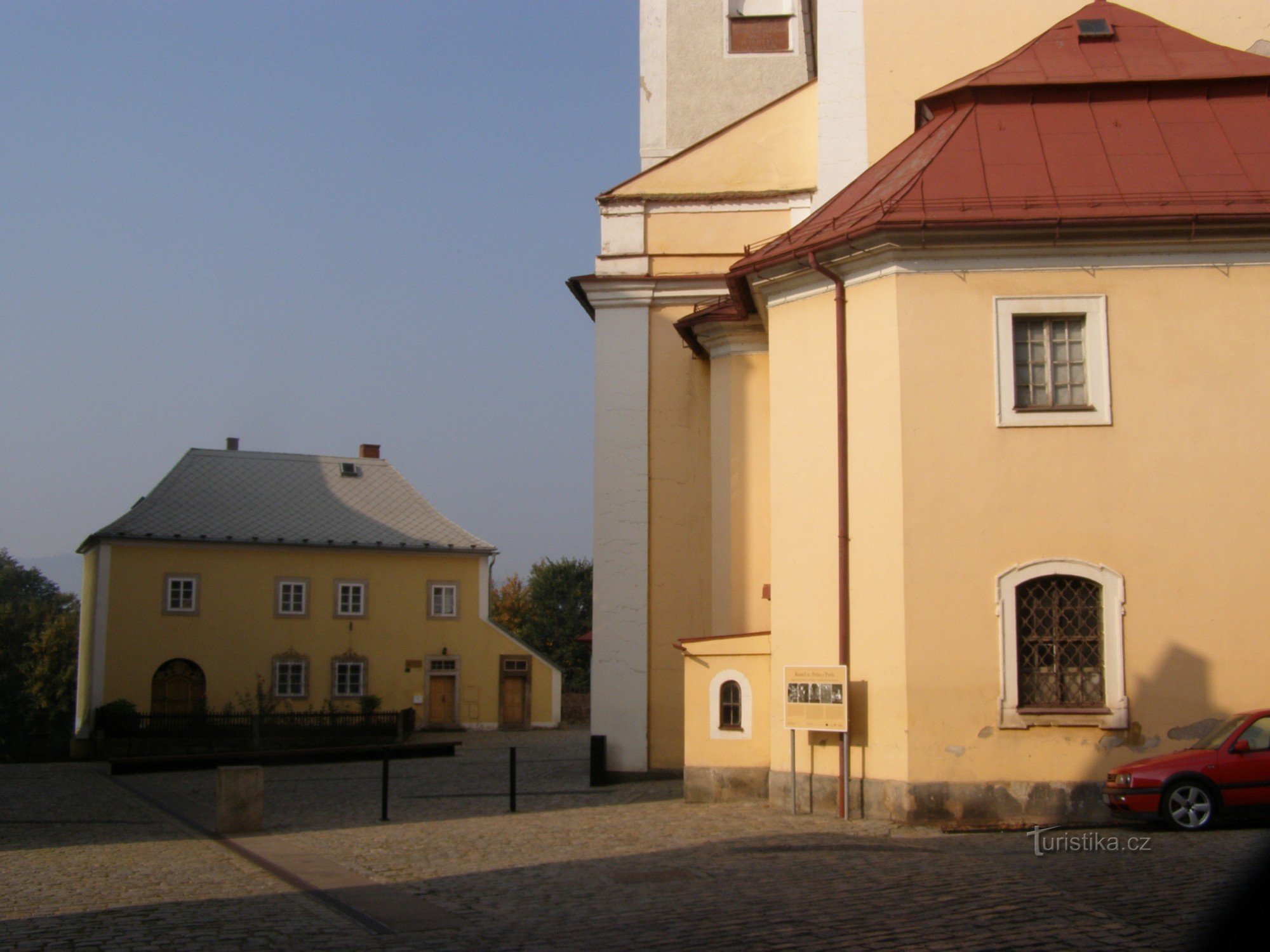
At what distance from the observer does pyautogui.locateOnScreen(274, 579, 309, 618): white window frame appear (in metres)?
43.3

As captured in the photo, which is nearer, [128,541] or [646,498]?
[646,498]

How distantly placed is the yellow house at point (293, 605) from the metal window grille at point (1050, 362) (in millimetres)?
32528

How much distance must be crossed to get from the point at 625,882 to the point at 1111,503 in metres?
7.00

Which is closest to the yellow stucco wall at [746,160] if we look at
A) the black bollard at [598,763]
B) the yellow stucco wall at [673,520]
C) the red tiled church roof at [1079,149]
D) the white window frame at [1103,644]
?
the yellow stucco wall at [673,520]

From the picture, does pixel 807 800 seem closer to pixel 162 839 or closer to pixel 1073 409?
pixel 1073 409

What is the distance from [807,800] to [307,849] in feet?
18.0

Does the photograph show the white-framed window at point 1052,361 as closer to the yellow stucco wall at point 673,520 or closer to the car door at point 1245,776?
the car door at point 1245,776

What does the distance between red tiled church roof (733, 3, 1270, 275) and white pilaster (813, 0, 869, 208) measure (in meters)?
3.49

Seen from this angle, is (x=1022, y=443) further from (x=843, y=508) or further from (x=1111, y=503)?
(x=843, y=508)

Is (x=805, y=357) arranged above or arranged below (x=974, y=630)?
above

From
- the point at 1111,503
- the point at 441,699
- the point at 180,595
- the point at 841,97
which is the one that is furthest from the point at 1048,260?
the point at 441,699

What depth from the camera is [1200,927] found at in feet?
24.7

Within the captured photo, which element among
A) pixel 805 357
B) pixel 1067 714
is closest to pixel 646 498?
pixel 805 357

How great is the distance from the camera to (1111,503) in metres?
14.4
